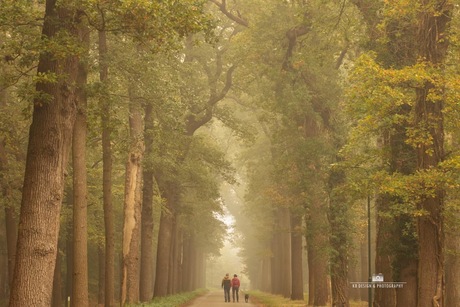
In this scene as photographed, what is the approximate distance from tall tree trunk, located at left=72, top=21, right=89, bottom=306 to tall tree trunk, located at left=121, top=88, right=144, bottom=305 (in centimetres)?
422

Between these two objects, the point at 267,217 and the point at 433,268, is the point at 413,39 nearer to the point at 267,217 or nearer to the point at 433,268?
the point at 433,268

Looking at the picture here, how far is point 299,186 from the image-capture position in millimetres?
21875

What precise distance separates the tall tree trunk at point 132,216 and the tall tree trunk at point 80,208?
4.22 metres

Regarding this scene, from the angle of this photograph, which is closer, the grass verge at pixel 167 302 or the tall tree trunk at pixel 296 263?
the grass verge at pixel 167 302

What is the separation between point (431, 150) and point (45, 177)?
8.28 m

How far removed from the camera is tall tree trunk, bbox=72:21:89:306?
1345 cm

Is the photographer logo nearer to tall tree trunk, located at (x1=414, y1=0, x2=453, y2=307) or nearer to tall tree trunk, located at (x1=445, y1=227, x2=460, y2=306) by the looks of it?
tall tree trunk, located at (x1=414, y1=0, x2=453, y2=307)

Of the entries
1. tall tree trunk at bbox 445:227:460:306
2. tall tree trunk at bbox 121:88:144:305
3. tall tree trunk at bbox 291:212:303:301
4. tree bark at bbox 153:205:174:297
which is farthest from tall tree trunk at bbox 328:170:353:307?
tree bark at bbox 153:205:174:297

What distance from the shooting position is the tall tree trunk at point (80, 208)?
44.1 ft

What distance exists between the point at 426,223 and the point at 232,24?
18191mm

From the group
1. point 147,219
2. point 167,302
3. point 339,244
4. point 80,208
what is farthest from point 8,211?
point 339,244

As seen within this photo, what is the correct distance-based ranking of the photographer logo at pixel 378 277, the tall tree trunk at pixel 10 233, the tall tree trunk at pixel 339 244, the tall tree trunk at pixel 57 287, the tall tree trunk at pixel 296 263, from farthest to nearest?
1. the tall tree trunk at pixel 296 263
2. the tall tree trunk at pixel 57 287
3. the tall tree trunk at pixel 339 244
4. the tall tree trunk at pixel 10 233
5. the photographer logo at pixel 378 277

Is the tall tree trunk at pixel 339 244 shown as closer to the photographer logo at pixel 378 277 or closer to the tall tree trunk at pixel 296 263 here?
the photographer logo at pixel 378 277

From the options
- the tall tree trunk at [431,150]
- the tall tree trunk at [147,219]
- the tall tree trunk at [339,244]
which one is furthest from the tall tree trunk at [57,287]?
the tall tree trunk at [431,150]
